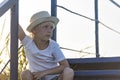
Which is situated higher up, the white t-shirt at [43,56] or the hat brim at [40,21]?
the hat brim at [40,21]

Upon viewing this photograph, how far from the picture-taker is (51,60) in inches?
123

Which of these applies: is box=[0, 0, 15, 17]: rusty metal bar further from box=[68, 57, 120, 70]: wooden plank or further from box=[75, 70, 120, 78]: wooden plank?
box=[68, 57, 120, 70]: wooden plank

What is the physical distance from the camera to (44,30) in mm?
A: 3111

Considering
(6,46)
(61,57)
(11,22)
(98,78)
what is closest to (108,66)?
(98,78)

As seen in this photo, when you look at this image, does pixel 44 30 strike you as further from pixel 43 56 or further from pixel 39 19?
pixel 43 56

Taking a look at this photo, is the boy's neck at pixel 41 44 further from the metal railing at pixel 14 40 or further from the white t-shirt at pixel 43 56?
the metal railing at pixel 14 40

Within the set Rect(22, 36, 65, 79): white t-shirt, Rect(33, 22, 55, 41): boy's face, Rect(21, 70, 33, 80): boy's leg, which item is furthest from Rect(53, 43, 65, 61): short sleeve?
Rect(21, 70, 33, 80): boy's leg

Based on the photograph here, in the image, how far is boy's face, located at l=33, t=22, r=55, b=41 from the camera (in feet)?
10.1

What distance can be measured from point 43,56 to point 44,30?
198 mm

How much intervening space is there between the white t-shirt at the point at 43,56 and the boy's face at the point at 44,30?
0.27 ft

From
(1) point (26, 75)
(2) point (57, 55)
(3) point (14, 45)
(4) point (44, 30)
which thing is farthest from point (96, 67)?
(3) point (14, 45)

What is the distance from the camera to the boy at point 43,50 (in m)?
3.08

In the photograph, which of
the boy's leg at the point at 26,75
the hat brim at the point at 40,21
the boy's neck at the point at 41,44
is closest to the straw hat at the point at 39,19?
the hat brim at the point at 40,21

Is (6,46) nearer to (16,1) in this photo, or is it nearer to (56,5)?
(56,5)
